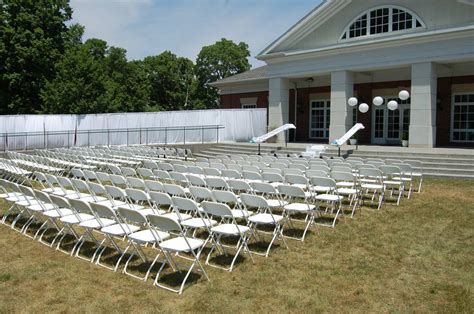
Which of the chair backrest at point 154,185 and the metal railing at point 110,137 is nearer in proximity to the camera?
the chair backrest at point 154,185

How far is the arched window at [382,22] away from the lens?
18.8 metres

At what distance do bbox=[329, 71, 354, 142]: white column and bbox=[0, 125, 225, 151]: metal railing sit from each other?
5.95 metres

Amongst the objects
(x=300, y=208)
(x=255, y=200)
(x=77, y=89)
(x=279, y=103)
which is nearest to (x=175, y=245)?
(x=255, y=200)

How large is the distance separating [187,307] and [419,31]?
56.6 feet

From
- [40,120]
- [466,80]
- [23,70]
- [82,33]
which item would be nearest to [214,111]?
[40,120]

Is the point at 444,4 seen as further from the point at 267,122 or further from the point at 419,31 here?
the point at 267,122

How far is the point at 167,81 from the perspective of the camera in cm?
4950

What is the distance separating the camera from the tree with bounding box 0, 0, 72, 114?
30.8 meters

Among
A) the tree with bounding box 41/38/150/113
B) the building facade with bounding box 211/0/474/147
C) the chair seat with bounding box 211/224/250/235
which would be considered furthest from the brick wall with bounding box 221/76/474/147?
the chair seat with bounding box 211/224/250/235

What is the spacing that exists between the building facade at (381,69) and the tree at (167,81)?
25052 millimetres

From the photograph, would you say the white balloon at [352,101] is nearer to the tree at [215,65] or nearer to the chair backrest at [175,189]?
the chair backrest at [175,189]

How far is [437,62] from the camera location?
1792 cm

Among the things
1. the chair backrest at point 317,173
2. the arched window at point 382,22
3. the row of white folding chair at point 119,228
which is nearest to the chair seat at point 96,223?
the row of white folding chair at point 119,228

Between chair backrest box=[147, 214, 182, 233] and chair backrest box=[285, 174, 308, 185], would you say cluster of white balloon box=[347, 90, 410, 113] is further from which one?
chair backrest box=[147, 214, 182, 233]
